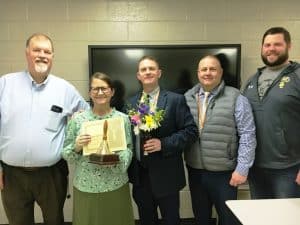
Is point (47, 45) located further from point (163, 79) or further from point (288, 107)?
point (288, 107)

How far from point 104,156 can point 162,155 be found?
399mm

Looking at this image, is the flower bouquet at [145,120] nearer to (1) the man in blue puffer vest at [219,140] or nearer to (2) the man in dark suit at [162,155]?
(2) the man in dark suit at [162,155]

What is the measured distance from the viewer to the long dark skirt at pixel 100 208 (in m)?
2.16

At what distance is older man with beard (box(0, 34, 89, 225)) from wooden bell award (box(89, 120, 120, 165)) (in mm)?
375

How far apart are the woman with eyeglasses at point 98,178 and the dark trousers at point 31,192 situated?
0.74 feet

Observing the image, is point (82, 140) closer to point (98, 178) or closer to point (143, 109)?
point (98, 178)

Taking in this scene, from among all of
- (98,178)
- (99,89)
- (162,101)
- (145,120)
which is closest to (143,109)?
(145,120)

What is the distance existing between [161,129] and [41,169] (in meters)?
0.87

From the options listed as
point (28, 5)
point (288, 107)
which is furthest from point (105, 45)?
point (288, 107)

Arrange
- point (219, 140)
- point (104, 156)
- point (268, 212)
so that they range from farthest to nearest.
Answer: point (219, 140) → point (104, 156) → point (268, 212)

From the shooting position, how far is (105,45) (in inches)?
127

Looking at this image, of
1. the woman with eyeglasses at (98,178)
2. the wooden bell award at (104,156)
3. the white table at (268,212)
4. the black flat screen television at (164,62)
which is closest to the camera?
the white table at (268,212)

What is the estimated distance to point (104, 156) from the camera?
6.74 ft

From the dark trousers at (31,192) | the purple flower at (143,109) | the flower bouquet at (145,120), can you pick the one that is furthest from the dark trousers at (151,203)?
the dark trousers at (31,192)
